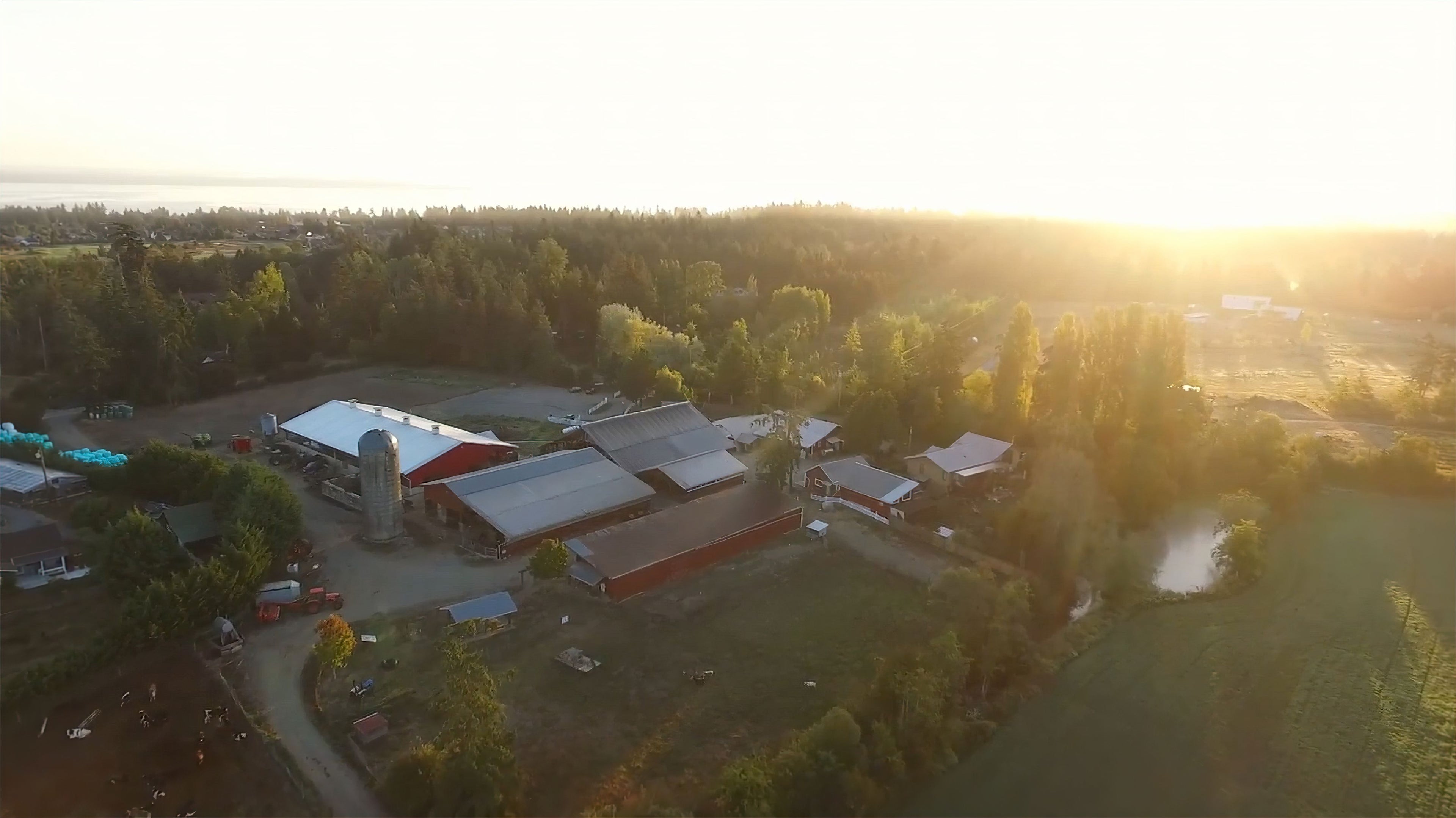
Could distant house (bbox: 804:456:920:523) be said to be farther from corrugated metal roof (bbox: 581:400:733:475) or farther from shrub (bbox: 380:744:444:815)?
shrub (bbox: 380:744:444:815)

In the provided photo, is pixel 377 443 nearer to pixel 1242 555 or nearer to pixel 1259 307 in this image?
pixel 1242 555

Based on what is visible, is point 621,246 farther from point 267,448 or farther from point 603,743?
point 603,743

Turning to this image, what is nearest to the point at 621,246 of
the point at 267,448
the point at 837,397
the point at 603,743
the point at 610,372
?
the point at 610,372

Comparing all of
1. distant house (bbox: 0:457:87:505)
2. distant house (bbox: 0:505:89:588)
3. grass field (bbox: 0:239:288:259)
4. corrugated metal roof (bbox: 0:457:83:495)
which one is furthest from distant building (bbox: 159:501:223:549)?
grass field (bbox: 0:239:288:259)

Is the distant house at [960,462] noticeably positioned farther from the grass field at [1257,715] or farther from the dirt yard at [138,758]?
the dirt yard at [138,758]

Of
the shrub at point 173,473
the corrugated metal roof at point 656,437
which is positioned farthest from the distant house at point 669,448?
the shrub at point 173,473

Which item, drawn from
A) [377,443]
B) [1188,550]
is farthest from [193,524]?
[1188,550]
